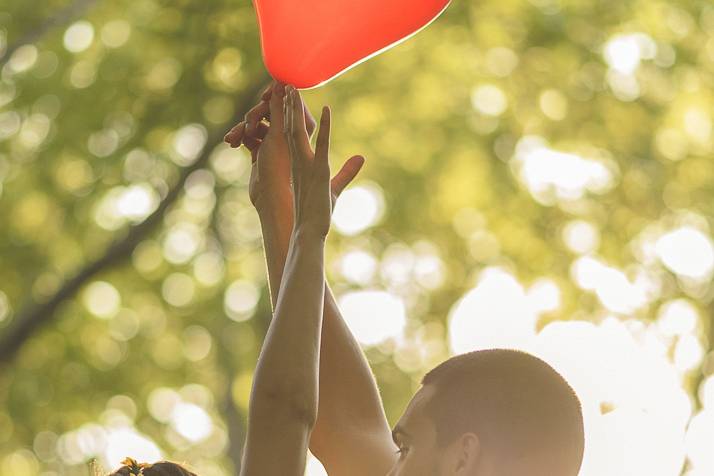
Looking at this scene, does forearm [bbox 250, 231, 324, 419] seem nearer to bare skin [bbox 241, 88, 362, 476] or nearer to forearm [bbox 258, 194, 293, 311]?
→ bare skin [bbox 241, 88, 362, 476]

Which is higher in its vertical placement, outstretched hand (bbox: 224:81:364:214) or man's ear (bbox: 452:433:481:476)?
outstretched hand (bbox: 224:81:364:214)

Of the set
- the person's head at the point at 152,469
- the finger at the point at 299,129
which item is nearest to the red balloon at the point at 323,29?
the finger at the point at 299,129

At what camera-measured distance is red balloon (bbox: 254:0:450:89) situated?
86.0 inches

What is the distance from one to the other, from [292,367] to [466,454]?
0.38 metres

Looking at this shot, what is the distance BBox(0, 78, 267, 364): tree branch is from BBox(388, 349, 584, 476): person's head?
626cm

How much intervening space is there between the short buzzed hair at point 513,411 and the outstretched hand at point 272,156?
1.25 feet

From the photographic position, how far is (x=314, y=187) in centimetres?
182

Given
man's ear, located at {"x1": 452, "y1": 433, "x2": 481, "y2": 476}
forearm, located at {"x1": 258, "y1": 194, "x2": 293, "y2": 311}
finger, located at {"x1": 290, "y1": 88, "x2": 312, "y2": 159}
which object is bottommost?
man's ear, located at {"x1": 452, "y1": 433, "x2": 481, "y2": 476}

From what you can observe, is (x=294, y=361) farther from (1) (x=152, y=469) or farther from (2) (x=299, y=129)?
(1) (x=152, y=469)

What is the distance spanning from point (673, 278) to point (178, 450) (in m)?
5.40

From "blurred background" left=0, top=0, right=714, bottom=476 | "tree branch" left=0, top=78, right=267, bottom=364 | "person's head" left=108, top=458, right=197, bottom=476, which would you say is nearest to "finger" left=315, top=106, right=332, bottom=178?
"person's head" left=108, top=458, right=197, bottom=476

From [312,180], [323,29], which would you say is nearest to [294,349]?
[312,180]

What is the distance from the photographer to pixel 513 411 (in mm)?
1913

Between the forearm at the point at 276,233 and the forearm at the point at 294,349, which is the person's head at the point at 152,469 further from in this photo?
the forearm at the point at 294,349
